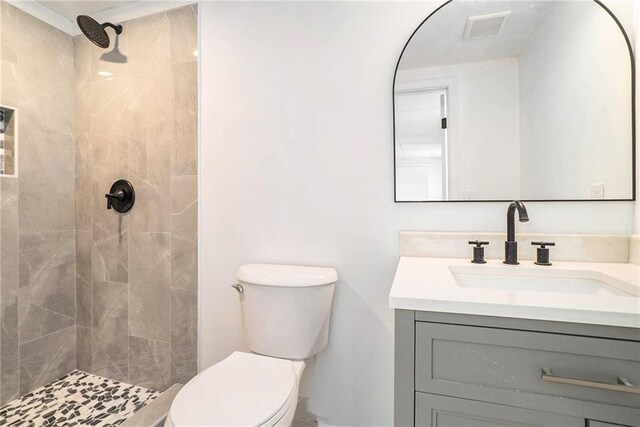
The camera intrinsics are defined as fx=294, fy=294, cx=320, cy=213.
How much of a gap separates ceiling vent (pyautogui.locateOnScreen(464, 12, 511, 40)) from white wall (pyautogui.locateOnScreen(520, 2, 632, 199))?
0.13 m

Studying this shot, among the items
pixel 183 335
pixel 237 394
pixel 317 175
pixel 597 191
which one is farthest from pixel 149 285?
pixel 597 191

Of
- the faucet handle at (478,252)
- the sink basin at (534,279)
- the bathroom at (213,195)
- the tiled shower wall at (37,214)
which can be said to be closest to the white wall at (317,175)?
the bathroom at (213,195)

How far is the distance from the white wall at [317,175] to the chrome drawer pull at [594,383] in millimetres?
660

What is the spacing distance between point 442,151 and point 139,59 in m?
1.69

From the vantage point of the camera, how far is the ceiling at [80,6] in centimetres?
166

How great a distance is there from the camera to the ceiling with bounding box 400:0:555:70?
44.9 inches

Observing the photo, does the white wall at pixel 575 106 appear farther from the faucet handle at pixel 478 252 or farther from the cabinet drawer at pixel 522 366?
the cabinet drawer at pixel 522 366

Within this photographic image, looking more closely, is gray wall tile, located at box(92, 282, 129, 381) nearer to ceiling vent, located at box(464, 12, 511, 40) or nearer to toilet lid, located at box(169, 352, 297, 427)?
toilet lid, located at box(169, 352, 297, 427)

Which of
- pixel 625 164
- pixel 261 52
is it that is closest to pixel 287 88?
pixel 261 52

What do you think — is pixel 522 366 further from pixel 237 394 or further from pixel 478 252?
pixel 237 394

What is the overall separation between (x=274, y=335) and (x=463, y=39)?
1.43m

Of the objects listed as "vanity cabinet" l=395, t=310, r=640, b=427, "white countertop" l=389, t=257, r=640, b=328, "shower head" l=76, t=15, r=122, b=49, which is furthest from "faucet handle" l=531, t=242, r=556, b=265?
"shower head" l=76, t=15, r=122, b=49

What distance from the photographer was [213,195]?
1516 mm

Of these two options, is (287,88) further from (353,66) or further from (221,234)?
(221,234)
